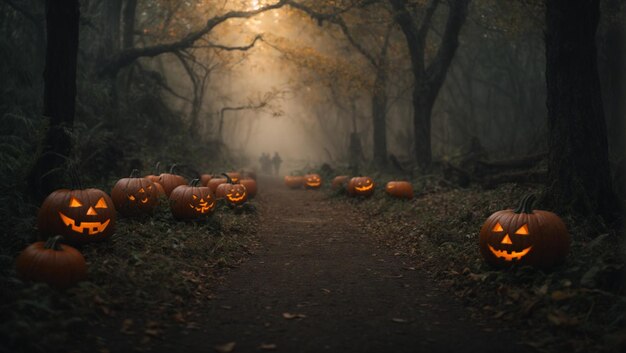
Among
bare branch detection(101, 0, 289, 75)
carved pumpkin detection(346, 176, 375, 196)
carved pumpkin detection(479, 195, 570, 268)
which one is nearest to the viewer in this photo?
carved pumpkin detection(479, 195, 570, 268)

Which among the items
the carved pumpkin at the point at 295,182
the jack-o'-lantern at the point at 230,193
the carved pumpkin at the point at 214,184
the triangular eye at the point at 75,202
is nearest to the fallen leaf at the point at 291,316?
the triangular eye at the point at 75,202

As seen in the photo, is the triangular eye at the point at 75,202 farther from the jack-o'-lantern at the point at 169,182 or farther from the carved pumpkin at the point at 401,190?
the carved pumpkin at the point at 401,190

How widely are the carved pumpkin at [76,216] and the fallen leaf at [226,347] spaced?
336 centimetres

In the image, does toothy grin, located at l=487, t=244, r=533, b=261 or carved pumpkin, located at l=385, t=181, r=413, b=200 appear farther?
carved pumpkin, located at l=385, t=181, r=413, b=200

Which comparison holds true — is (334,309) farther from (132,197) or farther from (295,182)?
(295,182)

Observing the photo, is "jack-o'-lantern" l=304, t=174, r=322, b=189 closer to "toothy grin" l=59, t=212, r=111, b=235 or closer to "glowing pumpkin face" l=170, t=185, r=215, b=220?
"glowing pumpkin face" l=170, t=185, r=215, b=220

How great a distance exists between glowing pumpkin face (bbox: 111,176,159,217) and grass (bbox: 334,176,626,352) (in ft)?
17.4

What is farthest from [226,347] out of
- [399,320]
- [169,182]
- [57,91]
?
[169,182]

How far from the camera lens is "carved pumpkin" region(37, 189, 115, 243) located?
651 centimetres

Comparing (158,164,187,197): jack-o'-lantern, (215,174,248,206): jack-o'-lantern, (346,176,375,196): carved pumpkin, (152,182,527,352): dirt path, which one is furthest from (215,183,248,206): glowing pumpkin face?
(346,176,375,196): carved pumpkin

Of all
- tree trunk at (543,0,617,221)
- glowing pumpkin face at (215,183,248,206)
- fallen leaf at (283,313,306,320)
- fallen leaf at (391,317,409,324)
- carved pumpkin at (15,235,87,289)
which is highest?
tree trunk at (543,0,617,221)

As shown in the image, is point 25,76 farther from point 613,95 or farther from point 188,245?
point 613,95

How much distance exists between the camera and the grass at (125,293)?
4.29m

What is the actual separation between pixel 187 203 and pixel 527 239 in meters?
6.57
